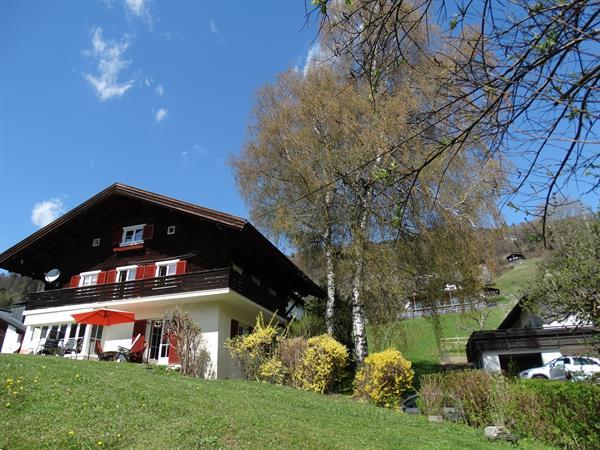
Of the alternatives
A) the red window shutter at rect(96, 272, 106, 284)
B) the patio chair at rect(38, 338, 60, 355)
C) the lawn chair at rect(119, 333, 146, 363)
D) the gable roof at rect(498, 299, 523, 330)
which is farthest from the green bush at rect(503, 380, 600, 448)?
the gable roof at rect(498, 299, 523, 330)

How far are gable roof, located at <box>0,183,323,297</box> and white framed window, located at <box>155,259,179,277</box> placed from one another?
8.07ft

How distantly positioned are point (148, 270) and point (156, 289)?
210 cm

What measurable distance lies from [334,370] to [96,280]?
1280 centimetres

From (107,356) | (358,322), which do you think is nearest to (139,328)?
(107,356)

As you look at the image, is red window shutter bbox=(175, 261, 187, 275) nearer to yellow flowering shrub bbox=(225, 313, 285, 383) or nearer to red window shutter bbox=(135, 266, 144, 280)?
red window shutter bbox=(135, 266, 144, 280)

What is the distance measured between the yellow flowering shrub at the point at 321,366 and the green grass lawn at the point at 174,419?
115 inches

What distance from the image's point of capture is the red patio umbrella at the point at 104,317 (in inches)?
696

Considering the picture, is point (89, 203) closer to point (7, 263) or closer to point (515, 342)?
point (7, 263)

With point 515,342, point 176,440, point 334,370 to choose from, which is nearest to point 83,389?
point 176,440

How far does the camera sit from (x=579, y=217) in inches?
545

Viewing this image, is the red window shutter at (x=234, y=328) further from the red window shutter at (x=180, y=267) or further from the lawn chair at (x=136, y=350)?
the lawn chair at (x=136, y=350)

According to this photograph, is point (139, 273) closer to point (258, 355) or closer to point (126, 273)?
point (126, 273)

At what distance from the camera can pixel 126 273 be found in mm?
21375

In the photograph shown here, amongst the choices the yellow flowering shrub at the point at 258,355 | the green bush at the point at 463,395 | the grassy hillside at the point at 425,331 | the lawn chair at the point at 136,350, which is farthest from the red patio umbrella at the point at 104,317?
the green bush at the point at 463,395
